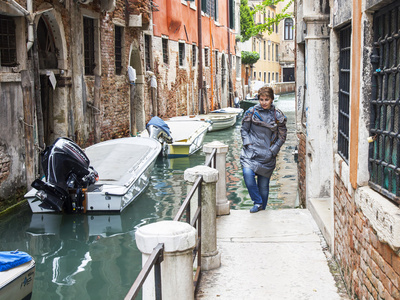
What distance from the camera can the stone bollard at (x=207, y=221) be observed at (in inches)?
166

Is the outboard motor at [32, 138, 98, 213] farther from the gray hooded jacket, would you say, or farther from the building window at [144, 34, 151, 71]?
the building window at [144, 34, 151, 71]

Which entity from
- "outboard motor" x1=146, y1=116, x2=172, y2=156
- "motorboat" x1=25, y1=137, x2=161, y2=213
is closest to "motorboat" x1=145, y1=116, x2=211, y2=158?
"outboard motor" x1=146, y1=116, x2=172, y2=156

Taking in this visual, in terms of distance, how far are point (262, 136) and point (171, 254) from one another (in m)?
3.00

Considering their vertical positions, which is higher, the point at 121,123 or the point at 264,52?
the point at 264,52

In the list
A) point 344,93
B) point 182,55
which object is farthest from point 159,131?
point 344,93

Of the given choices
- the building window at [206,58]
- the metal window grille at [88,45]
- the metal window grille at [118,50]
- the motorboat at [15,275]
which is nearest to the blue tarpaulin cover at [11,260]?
the motorboat at [15,275]

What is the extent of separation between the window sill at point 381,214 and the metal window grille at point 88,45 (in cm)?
977

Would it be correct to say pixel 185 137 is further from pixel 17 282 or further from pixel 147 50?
pixel 17 282

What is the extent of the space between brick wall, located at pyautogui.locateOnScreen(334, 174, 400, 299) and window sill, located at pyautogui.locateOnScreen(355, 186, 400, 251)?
0.23 ft

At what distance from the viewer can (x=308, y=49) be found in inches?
225

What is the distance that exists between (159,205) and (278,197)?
191cm

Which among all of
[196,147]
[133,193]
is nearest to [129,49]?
[196,147]

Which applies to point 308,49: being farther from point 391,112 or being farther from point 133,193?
point 133,193

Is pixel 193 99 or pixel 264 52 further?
pixel 264 52
